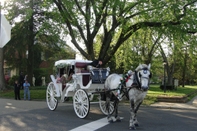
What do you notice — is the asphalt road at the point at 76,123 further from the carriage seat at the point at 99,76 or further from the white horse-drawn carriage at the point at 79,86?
the carriage seat at the point at 99,76

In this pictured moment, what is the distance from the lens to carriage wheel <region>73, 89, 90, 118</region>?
10867 mm

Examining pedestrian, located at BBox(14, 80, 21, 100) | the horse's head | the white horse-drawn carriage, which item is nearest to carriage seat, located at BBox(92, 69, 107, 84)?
the white horse-drawn carriage

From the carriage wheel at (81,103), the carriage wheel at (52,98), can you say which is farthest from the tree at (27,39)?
the carriage wheel at (81,103)

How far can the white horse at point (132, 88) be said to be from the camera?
29.2ft

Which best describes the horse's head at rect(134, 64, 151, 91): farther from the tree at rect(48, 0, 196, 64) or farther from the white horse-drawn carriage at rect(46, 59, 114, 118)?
the tree at rect(48, 0, 196, 64)

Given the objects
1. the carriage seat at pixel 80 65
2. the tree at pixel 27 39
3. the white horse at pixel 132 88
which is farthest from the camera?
the tree at pixel 27 39

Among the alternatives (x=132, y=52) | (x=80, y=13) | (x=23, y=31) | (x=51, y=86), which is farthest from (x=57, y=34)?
(x=132, y=52)

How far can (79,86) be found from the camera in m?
12.1

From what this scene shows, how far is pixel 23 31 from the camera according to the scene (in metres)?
32.7

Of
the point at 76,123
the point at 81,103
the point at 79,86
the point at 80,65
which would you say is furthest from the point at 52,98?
the point at 76,123

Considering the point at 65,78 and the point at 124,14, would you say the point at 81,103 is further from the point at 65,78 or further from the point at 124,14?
the point at 124,14

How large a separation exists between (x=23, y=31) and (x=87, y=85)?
2339 centimetres

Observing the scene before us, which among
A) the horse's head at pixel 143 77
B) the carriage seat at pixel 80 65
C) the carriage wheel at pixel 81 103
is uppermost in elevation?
the carriage seat at pixel 80 65

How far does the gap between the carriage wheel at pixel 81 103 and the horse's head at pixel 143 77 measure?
2.60m
